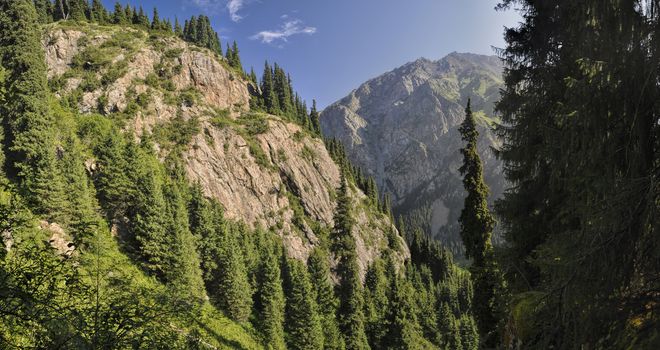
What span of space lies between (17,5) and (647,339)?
2122 inches

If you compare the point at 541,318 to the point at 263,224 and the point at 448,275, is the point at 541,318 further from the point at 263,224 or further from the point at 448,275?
the point at 448,275

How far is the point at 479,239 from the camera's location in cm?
2081

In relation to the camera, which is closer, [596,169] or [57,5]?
[596,169]

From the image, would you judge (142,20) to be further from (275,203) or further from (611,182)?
(611,182)

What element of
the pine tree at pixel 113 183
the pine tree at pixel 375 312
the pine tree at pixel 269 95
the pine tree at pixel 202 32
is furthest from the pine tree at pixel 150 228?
the pine tree at pixel 202 32

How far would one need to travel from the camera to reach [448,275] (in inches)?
4006

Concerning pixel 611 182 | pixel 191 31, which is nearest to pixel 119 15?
pixel 191 31

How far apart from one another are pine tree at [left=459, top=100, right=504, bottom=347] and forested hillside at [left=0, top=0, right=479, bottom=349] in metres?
13.8

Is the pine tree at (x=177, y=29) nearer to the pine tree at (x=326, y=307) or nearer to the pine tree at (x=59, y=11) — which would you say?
the pine tree at (x=59, y=11)

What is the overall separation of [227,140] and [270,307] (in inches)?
1712

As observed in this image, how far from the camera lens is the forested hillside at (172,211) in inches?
204

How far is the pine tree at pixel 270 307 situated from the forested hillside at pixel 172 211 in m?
0.19

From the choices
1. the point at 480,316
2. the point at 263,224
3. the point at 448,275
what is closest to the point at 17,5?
the point at 263,224

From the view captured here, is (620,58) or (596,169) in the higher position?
(620,58)
